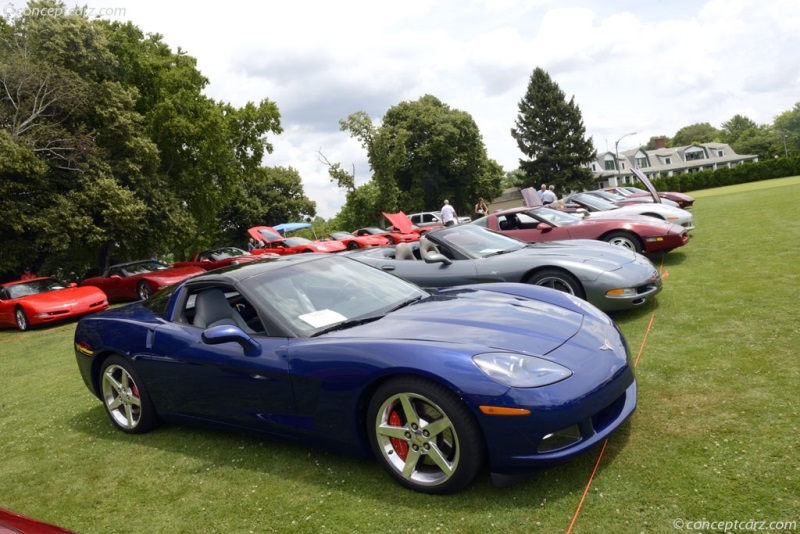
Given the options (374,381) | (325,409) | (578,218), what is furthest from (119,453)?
(578,218)

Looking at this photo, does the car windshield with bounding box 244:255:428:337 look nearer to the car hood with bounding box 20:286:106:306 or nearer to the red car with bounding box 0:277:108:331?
the red car with bounding box 0:277:108:331

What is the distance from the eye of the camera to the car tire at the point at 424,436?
9.26 feet

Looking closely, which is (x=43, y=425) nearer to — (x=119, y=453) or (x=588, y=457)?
(x=119, y=453)

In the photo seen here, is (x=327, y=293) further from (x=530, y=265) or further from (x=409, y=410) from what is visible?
(x=530, y=265)

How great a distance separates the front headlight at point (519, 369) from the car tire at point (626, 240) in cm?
680

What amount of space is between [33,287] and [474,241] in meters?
12.5

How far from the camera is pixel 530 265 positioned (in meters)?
6.48

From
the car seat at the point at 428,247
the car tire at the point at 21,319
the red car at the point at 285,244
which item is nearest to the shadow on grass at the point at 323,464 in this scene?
the car seat at the point at 428,247

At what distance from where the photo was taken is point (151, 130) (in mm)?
24062

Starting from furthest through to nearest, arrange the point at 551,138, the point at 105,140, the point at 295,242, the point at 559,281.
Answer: the point at 551,138, the point at 295,242, the point at 105,140, the point at 559,281

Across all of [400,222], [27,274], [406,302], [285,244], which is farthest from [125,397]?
[285,244]

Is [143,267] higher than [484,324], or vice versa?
[484,324]

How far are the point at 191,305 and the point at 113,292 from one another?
1357 centimetres

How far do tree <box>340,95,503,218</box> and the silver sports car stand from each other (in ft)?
134
